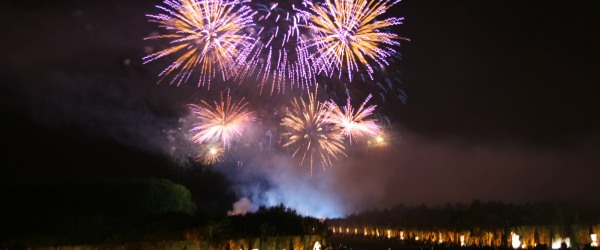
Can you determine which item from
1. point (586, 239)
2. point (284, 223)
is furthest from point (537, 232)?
point (284, 223)

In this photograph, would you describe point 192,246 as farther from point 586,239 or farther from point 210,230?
point 586,239

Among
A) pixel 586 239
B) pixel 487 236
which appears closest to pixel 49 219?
pixel 487 236

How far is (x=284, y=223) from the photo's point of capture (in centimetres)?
2808

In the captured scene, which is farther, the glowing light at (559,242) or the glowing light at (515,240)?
the glowing light at (515,240)

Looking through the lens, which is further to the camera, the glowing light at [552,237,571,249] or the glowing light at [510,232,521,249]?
the glowing light at [510,232,521,249]

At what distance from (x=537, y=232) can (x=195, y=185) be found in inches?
1428

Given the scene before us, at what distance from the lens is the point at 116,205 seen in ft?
97.2

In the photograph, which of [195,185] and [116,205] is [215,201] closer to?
[195,185]

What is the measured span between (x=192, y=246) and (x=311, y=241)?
8177mm

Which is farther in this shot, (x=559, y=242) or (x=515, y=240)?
(x=515, y=240)

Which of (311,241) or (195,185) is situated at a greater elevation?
(195,185)

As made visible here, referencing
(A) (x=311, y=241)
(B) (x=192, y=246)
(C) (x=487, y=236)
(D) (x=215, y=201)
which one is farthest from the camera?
(D) (x=215, y=201)

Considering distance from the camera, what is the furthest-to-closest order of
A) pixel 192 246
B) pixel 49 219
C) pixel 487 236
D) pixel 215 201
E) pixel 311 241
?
pixel 215 201, pixel 487 236, pixel 311 241, pixel 49 219, pixel 192 246

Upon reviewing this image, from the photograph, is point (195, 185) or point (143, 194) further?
point (195, 185)
